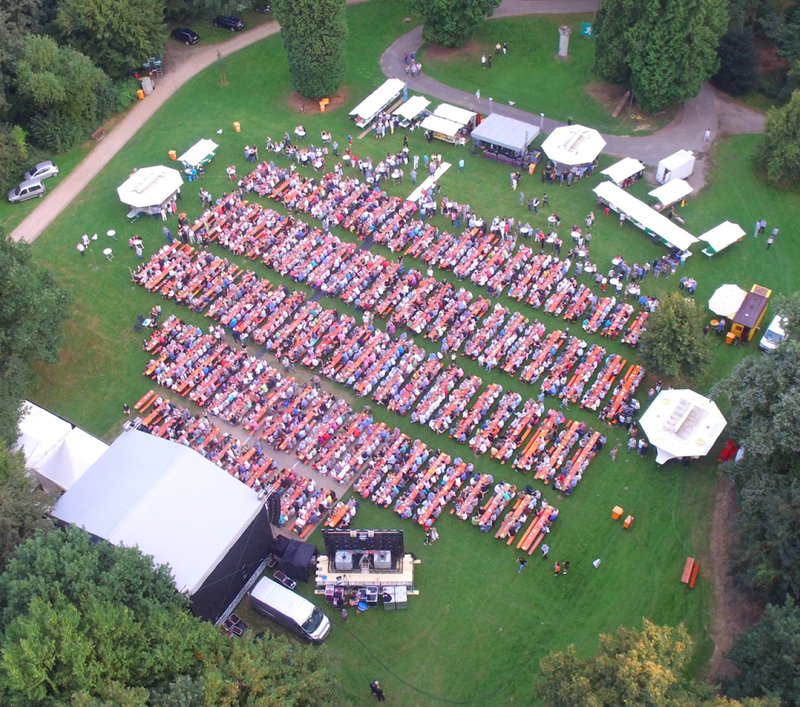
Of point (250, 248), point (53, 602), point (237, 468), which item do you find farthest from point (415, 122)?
point (53, 602)

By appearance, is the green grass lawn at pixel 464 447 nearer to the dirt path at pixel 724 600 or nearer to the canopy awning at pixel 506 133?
the dirt path at pixel 724 600

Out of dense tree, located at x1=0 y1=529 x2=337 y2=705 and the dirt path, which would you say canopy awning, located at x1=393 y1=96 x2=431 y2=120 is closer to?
the dirt path

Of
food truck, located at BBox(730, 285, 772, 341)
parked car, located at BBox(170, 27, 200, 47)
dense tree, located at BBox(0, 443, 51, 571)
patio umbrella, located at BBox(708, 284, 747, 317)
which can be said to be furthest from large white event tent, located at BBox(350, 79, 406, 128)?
dense tree, located at BBox(0, 443, 51, 571)

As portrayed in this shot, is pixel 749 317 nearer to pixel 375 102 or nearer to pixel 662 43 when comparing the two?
→ pixel 662 43

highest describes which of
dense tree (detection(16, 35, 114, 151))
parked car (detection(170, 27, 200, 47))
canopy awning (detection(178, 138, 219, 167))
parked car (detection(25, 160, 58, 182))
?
dense tree (detection(16, 35, 114, 151))

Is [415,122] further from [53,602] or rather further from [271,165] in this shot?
[53,602]
